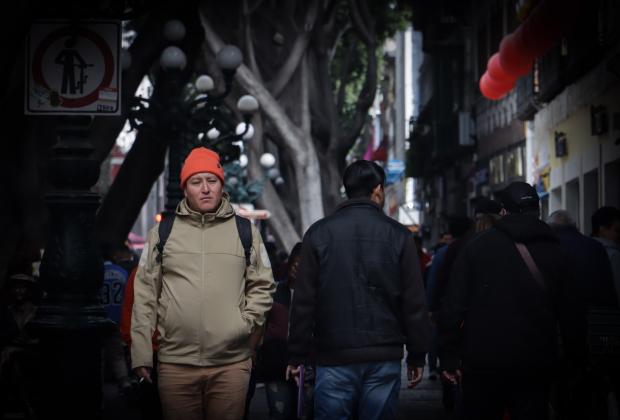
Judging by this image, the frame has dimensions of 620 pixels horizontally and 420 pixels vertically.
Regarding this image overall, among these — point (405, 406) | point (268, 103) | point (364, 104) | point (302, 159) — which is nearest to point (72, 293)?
point (405, 406)

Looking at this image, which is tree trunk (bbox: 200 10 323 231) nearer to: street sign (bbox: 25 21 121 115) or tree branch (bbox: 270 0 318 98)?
tree branch (bbox: 270 0 318 98)

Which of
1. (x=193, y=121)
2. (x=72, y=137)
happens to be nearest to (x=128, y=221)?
(x=193, y=121)

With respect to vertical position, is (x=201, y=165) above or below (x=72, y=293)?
above

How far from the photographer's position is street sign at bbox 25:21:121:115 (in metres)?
9.11

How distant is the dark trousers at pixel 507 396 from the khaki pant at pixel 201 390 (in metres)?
1.04

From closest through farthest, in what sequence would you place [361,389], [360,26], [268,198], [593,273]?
[361,389]
[593,273]
[268,198]
[360,26]

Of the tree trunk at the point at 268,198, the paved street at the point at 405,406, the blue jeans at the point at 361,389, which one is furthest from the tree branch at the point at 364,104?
the blue jeans at the point at 361,389

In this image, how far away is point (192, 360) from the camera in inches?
245

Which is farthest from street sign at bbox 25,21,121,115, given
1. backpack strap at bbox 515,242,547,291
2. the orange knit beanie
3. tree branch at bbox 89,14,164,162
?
tree branch at bbox 89,14,164,162

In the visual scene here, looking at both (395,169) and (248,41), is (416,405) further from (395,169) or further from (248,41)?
(395,169)

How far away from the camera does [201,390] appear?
20.7 feet

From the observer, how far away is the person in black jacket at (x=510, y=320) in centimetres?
639

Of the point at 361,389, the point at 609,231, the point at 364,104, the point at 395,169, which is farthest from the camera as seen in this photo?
the point at 395,169

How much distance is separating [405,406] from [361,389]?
6.06 metres
